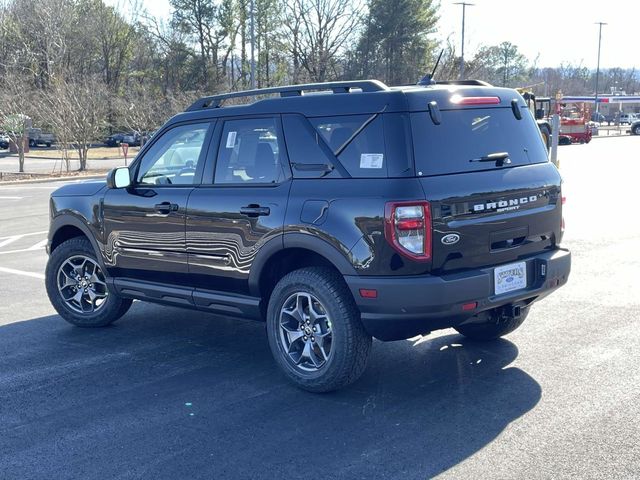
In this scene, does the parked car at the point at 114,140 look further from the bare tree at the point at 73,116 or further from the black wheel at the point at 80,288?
the black wheel at the point at 80,288

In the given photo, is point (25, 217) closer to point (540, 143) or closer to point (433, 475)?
point (540, 143)

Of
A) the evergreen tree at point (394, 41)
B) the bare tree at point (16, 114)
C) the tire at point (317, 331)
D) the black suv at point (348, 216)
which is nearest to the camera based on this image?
the black suv at point (348, 216)

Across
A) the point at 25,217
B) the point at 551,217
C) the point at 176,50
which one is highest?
the point at 176,50

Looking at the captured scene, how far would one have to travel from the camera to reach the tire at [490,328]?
6.21 metres

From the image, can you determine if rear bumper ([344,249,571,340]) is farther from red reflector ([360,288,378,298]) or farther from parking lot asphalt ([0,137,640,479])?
parking lot asphalt ([0,137,640,479])

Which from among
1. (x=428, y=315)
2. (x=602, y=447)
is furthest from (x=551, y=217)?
(x=602, y=447)

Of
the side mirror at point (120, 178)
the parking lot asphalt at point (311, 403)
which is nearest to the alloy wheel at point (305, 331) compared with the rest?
the parking lot asphalt at point (311, 403)

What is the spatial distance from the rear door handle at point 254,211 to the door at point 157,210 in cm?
67

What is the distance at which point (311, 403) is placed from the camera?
5133 mm

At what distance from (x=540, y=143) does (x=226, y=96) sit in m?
2.40

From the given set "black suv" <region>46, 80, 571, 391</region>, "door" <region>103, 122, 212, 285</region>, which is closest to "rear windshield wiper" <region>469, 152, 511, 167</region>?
"black suv" <region>46, 80, 571, 391</region>

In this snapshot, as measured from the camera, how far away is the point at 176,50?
63688 millimetres

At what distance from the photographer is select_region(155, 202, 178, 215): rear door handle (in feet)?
20.0

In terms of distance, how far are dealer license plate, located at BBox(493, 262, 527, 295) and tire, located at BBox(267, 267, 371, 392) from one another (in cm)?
92
